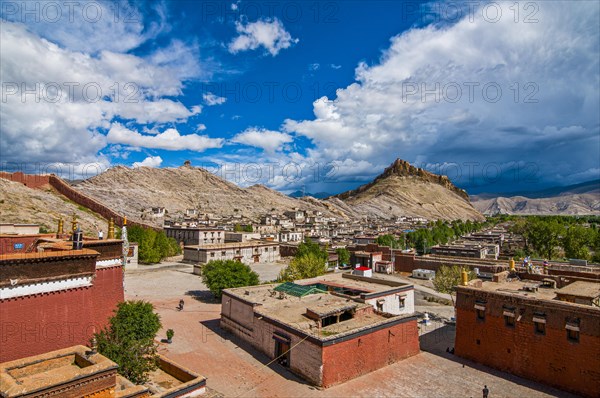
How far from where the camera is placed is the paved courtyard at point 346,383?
19.2 meters

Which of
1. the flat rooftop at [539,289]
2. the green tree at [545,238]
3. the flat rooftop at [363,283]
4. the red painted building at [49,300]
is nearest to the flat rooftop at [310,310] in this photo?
the flat rooftop at [363,283]

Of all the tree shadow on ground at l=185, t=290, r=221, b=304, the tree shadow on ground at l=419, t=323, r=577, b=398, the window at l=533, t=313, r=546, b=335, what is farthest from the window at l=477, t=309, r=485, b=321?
the tree shadow on ground at l=185, t=290, r=221, b=304

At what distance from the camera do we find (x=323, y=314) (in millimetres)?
22219

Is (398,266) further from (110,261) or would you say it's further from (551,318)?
(110,261)

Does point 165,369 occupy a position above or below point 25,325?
below

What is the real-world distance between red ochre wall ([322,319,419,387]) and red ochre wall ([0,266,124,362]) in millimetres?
11744

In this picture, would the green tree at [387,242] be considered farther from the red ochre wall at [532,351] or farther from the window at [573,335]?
the window at [573,335]

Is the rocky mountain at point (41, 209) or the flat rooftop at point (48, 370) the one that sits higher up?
the rocky mountain at point (41, 209)

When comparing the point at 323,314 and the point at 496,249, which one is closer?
the point at 323,314

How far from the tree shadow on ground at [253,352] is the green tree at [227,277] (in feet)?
17.2

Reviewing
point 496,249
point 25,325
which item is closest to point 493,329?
point 25,325

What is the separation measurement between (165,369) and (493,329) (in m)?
19.9

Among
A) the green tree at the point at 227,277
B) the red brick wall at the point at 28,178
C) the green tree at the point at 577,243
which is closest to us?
the green tree at the point at 227,277

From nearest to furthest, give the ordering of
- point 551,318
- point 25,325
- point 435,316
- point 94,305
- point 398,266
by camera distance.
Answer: point 25,325
point 94,305
point 551,318
point 435,316
point 398,266
